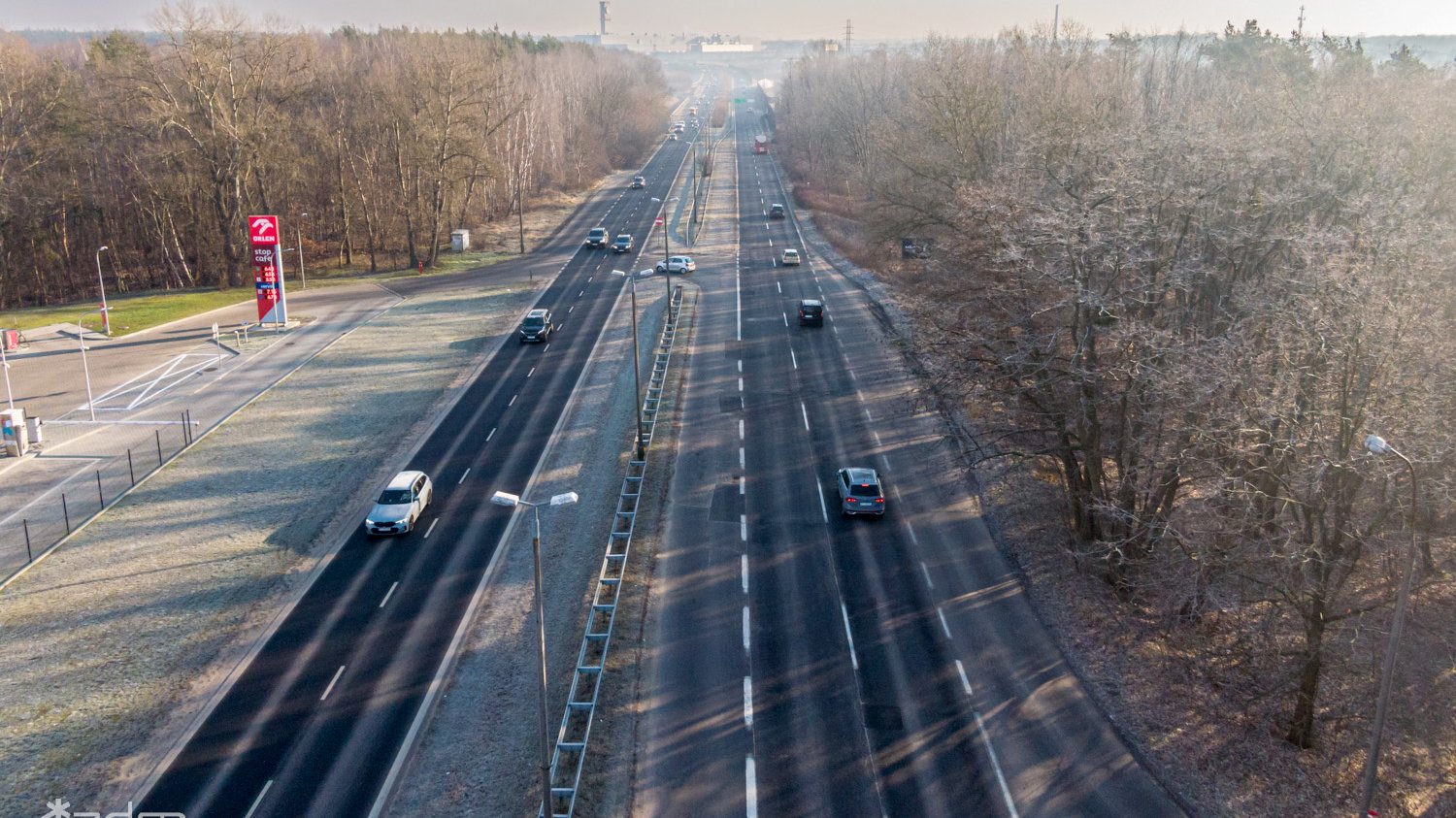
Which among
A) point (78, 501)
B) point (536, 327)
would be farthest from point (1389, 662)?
point (536, 327)

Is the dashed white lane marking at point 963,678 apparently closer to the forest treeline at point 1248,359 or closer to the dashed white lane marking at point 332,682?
the forest treeline at point 1248,359

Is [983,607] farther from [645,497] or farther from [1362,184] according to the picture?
[1362,184]

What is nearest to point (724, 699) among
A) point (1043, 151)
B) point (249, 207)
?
point (1043, 151)

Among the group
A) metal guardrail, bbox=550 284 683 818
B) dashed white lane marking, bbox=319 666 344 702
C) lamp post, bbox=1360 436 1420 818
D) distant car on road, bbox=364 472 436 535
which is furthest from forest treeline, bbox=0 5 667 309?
lamp post, bbox=1360 436 1420 818

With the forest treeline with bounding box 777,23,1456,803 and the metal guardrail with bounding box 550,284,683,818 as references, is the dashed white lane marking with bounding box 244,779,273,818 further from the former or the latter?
the forest treeline with bounding box 777,23,1456,803

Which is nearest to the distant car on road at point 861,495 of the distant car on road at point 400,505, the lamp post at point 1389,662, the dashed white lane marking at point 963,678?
the dashed white lane marking at point 963,678

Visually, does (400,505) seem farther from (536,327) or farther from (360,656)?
(536,327)
